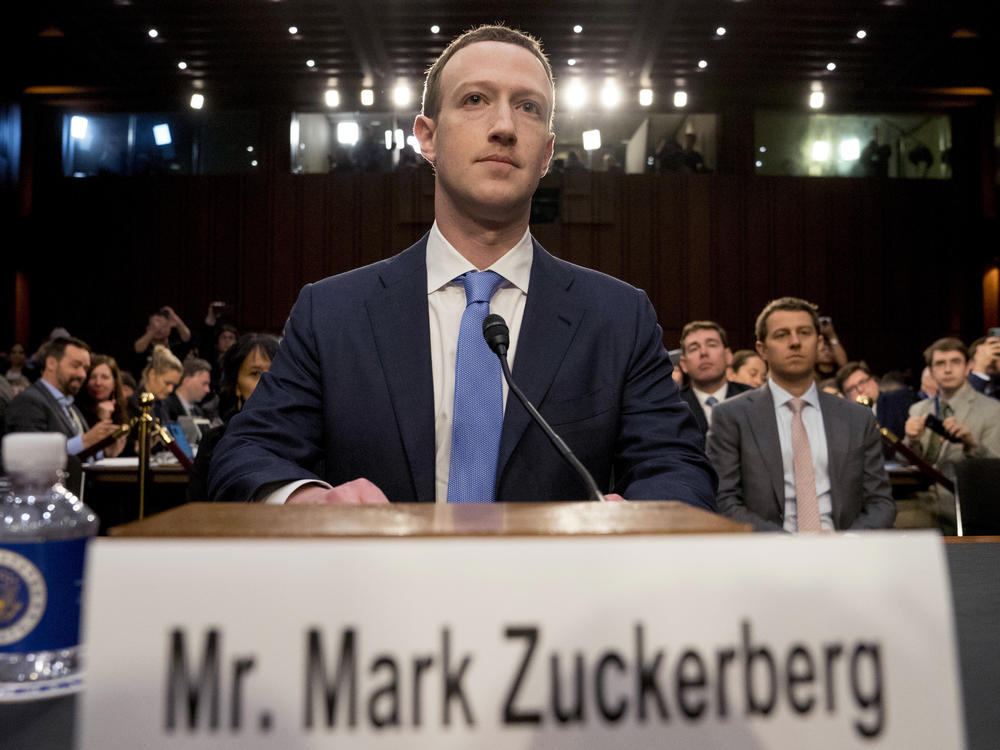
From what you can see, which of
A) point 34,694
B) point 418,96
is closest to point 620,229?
point 418,96

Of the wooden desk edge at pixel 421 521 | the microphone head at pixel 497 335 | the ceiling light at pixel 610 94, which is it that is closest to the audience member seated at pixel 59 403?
the microphone head at pixel 497 335

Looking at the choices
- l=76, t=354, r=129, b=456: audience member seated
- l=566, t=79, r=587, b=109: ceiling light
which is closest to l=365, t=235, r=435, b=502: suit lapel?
l=76, t=354, r=129, b=456: audience member seated

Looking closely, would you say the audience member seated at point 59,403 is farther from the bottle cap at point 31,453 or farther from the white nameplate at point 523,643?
the white nameplate at point 523,643

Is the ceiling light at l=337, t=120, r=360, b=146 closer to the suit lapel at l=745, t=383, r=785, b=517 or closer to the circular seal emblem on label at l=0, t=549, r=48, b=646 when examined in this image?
the suit lapel at l=745, t=383, r=785, b=517

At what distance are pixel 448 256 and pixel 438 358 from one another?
18cm

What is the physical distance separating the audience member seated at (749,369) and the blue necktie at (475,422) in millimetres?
5255

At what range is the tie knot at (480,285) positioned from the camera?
130 cm

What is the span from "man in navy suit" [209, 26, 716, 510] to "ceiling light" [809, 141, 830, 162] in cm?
1132

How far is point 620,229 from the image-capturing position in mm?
11211

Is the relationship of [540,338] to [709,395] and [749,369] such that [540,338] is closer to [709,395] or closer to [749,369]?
[709,395]

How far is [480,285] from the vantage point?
131 cm

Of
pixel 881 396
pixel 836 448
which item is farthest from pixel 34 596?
pixel 881 396

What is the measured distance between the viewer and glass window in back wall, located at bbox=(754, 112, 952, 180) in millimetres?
11500

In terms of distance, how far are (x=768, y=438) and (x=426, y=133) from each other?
2.50 m
